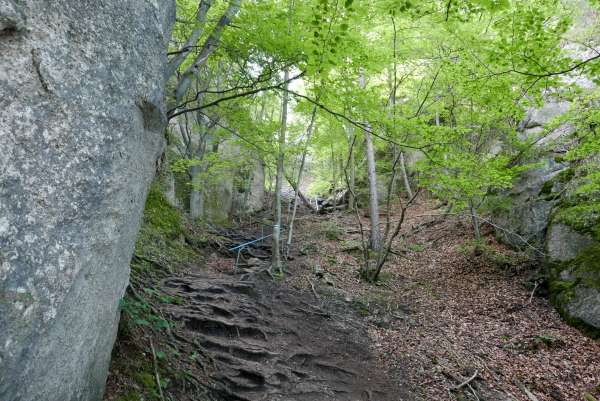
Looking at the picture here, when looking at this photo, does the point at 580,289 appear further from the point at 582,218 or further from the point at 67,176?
the point at 67,176

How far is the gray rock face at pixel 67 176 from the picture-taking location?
163 centimetres

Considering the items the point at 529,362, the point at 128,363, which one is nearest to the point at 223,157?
the point at 128,363

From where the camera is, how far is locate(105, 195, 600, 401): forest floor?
4.48 m

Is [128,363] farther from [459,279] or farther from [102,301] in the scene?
[459,279]

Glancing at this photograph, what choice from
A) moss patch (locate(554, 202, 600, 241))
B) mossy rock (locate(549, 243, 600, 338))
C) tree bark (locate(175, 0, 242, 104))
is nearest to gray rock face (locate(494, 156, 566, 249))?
moss patch (locate(554, 202, 600, 241))

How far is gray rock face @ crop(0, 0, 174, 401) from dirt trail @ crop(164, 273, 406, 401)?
8.01ft

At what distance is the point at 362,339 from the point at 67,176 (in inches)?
255

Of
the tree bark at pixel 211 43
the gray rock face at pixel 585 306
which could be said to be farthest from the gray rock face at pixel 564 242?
the tree bark at pixel 211 43

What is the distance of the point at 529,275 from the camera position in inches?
348

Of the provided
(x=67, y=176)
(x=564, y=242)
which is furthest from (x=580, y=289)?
(x=67, y=176)

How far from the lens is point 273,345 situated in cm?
578

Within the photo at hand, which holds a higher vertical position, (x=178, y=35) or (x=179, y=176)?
(x=178, y=35)

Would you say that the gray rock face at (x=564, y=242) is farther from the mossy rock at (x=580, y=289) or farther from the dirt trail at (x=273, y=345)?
the dirt trail at (x=273, y=345)

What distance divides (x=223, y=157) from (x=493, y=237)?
10.2m
